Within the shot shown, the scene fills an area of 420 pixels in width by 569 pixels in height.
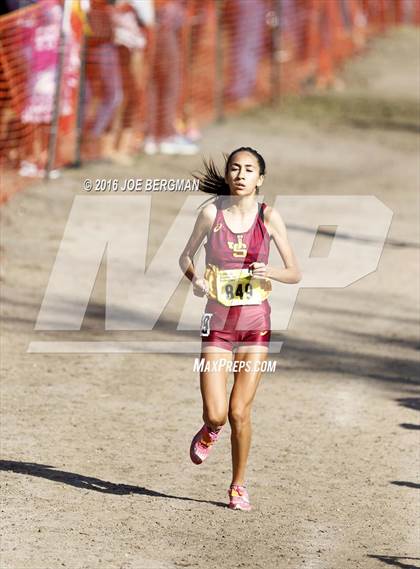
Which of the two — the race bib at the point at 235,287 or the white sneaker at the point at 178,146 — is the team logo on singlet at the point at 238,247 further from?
the white sneaker at the point at 178,146

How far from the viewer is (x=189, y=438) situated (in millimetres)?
8500

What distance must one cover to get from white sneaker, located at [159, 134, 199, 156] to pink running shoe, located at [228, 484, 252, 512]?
10.3 metres

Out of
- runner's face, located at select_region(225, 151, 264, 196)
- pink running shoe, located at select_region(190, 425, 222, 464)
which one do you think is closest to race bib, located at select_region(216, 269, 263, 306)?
runner's face, located at select_region(225, 151, 264, 196)

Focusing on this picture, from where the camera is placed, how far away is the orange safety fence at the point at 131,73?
14812 millimetres

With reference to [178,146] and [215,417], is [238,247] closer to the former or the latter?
[215,417]

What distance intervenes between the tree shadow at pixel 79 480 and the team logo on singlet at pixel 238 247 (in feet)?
4.58

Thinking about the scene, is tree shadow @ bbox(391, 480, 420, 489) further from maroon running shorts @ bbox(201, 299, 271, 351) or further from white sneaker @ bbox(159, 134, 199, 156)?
white sneaker @ bbox(159, 134, 199, 156)

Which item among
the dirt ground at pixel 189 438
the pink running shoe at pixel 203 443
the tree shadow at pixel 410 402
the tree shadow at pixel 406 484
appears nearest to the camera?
the dirt ground at pixel 189 438


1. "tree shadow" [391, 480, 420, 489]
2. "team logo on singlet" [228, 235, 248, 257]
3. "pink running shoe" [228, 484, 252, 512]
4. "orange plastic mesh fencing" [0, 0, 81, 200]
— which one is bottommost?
"orange plastic mesh fencing" [0, 0, 81, 200]

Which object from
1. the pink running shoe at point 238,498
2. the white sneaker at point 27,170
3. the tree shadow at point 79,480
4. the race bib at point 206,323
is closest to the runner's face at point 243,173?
the race bib at point 206,323

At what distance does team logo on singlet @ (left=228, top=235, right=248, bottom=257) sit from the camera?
7051 mm

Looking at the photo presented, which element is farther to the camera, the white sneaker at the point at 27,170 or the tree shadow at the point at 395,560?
the white sneaker at the point at 27,170

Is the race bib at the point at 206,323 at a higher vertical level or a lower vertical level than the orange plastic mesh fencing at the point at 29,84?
higher

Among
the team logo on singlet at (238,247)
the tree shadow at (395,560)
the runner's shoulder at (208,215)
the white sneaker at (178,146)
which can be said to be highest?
the runner's shoulder at (208,215)
